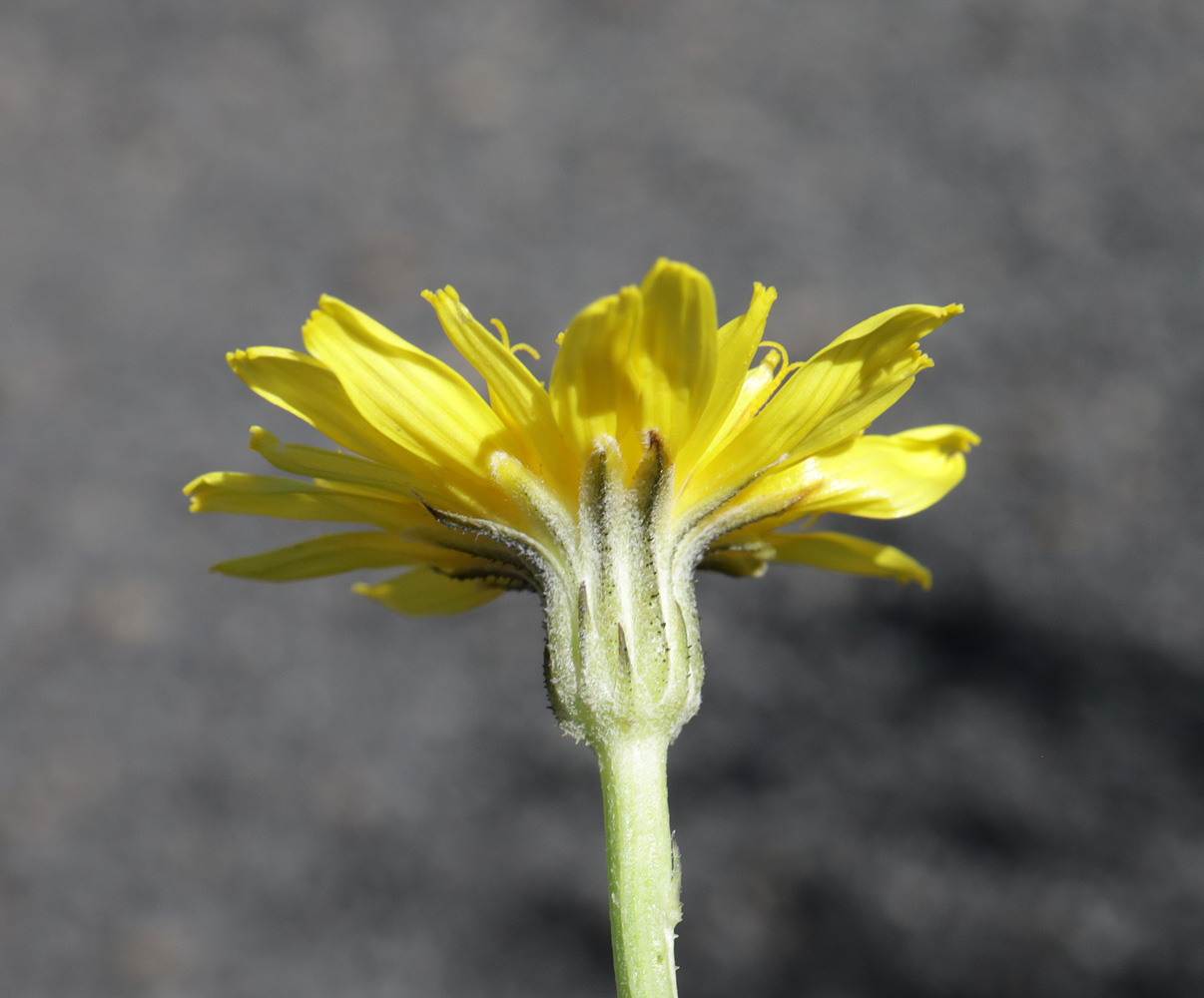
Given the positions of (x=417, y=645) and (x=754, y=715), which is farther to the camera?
(x=417, y=645)

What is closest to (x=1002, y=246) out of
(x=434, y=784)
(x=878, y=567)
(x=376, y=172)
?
(x=376, y=172)

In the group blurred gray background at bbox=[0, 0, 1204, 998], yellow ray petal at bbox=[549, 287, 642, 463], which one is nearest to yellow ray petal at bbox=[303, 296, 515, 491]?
yellow ray petal at bbox=[549, 287, 642, 463]

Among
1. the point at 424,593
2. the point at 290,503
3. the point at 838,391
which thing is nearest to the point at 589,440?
the point at 838,391

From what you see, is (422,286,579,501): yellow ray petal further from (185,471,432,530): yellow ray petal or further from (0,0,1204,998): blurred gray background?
(0,0,1204,998): blurred gray background

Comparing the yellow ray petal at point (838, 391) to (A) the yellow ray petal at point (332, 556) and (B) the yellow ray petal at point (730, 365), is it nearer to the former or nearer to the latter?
(B) the yellow ray petal at point (730, 365)

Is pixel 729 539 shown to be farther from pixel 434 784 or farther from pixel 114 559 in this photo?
pixel 114 559

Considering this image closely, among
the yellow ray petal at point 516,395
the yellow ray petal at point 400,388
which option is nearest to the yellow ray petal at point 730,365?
the yellow ray petal at point 516,395
